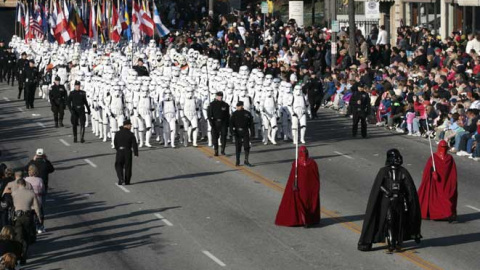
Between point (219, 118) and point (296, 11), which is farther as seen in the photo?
point (296, 11)

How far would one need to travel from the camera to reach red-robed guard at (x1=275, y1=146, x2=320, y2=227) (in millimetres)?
28234

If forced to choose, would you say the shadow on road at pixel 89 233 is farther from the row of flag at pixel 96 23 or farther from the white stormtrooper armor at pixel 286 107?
the row of flag at pixel 96 23

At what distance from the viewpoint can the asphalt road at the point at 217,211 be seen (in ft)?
84.9

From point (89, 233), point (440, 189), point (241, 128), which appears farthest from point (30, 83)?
point (440, 189)

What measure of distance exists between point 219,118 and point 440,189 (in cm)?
1077

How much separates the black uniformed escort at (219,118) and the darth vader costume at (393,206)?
12714 mm

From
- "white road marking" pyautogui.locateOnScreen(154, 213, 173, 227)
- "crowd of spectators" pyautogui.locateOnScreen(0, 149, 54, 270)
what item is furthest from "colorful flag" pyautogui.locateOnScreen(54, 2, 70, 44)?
"crowd of spectators" pyautogui.locateOnScreen(0, 149, 54, 270)

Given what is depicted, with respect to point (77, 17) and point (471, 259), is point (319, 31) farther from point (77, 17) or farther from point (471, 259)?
point (471, 259)

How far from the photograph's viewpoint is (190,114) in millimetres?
40375

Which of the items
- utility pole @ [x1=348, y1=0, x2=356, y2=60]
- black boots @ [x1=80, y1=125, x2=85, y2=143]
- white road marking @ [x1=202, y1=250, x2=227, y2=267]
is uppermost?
utility pole @ [x1=348, y1=0, x2=356, y2=60]

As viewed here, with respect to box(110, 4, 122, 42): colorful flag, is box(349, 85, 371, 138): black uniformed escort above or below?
below

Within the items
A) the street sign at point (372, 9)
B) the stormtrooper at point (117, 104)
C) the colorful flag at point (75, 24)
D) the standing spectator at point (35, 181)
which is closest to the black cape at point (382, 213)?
the standing spectator at point (35, 181)

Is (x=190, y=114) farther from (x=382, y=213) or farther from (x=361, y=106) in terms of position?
(x=382, y=213)

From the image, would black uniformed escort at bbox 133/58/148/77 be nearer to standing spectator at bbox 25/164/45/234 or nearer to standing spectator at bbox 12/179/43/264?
standing spectator at bbox 25/164/45/234
